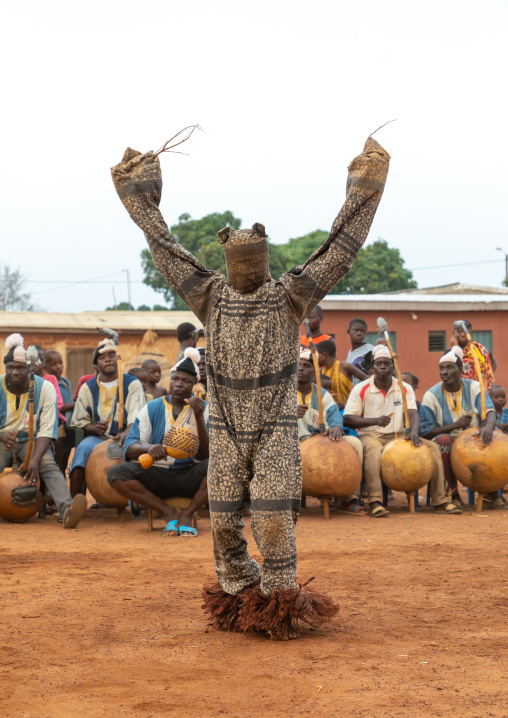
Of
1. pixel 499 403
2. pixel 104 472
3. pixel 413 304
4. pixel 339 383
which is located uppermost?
pixel 413 304

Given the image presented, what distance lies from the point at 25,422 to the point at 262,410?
4936 mm

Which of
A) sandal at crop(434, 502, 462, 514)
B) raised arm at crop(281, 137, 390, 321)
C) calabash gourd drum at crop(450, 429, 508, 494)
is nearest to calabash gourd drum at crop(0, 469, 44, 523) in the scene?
sandal at crop(434, 502, 462, 514)

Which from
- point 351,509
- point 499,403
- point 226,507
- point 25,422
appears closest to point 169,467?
point 25,422

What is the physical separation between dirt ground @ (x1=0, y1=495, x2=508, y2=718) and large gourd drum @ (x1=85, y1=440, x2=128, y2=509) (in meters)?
1.15

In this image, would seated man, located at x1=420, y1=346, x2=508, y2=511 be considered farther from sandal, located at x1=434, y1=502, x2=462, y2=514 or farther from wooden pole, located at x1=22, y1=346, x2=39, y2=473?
wooden pole, located at x1=22, y1=346, x2=39, y2=473

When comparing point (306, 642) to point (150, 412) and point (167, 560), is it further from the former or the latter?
point (150, 412)

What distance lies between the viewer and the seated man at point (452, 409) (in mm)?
9703

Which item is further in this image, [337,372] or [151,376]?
[151,376]

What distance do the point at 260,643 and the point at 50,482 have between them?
4.84 m

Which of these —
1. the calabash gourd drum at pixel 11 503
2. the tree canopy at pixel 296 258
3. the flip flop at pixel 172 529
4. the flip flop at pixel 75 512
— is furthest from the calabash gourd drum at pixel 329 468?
the tree canopy at pixel 296 258

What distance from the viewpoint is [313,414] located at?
9.38 meters

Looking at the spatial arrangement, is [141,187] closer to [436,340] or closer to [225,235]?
[225,235]

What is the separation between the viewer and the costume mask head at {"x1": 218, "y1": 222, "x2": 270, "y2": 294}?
466 centimetres

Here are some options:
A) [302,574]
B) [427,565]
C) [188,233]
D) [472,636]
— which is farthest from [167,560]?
[188,233]
